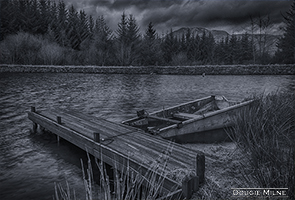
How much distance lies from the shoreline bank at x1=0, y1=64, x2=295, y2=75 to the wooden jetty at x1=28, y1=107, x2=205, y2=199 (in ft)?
112

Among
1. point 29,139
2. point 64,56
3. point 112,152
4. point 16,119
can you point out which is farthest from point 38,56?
point 112,152

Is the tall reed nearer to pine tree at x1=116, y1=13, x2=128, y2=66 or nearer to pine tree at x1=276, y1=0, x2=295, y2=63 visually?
pine tree at x1=116, y1=13, x2=128, y2=66

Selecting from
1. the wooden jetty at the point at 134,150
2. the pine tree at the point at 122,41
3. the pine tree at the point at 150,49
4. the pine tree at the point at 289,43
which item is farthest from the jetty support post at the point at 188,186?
the pine tree at the point at 150,49

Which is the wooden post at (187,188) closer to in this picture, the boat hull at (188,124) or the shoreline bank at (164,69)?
the boat hull at (188,124)

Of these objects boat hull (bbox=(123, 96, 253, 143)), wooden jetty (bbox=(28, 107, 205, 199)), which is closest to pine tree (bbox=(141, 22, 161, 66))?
boat hull (bbox=(123, 96, 253, 143))

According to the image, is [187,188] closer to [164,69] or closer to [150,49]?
[164,69]

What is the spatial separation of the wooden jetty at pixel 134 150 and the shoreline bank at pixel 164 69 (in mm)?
34113

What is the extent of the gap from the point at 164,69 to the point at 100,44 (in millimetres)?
16012

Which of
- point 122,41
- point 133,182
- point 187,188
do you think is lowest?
point 187,188

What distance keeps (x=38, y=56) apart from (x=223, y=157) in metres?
47.1

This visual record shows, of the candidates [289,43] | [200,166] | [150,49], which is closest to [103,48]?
[150,49]

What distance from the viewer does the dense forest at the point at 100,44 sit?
4694cm

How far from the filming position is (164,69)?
46094 millimetres

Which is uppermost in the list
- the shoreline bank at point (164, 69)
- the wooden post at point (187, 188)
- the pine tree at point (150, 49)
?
the pine tree at point (150, 49)
